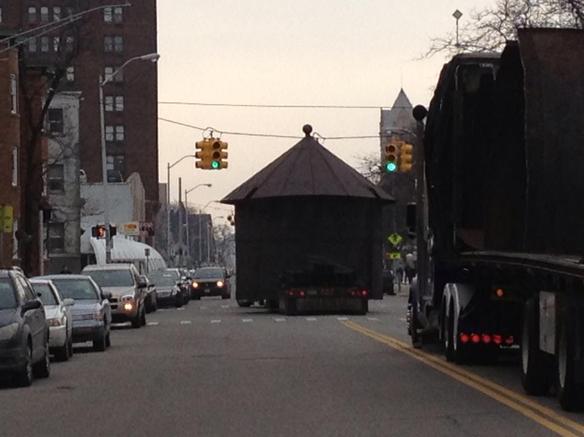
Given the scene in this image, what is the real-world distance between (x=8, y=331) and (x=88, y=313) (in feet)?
31.0

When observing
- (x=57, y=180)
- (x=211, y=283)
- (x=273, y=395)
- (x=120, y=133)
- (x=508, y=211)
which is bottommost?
(x=211, y=283)

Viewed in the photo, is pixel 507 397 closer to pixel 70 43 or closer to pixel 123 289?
pixel 123 289

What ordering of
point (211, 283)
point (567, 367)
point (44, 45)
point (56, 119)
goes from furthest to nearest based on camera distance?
point (44, 45) → point (56, 119) → point (211, 283) → point (567, 367)

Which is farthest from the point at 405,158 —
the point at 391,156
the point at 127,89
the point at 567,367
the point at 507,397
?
the point at 127,89

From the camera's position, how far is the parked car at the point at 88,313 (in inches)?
1169

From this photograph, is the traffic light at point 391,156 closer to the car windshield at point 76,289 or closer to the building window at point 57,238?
the car windshield at point 76,289

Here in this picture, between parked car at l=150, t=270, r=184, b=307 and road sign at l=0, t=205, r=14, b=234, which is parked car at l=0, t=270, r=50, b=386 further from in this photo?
parked car at l=150, t=270, r=184, b=307

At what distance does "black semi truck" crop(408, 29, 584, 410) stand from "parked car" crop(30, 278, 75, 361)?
6.19 metres

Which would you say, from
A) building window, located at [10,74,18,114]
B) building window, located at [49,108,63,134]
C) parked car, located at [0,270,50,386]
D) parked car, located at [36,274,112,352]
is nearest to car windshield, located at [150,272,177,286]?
building window, located at [10,74,18,114]

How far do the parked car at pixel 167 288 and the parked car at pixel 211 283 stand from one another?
1158cm

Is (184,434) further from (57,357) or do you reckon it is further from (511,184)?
(57,357)

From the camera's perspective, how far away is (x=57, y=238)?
87.5 metres

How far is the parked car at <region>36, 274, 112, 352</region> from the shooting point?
29.7m

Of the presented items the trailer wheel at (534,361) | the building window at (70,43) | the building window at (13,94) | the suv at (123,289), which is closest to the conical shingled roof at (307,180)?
the suv at (123,289)
